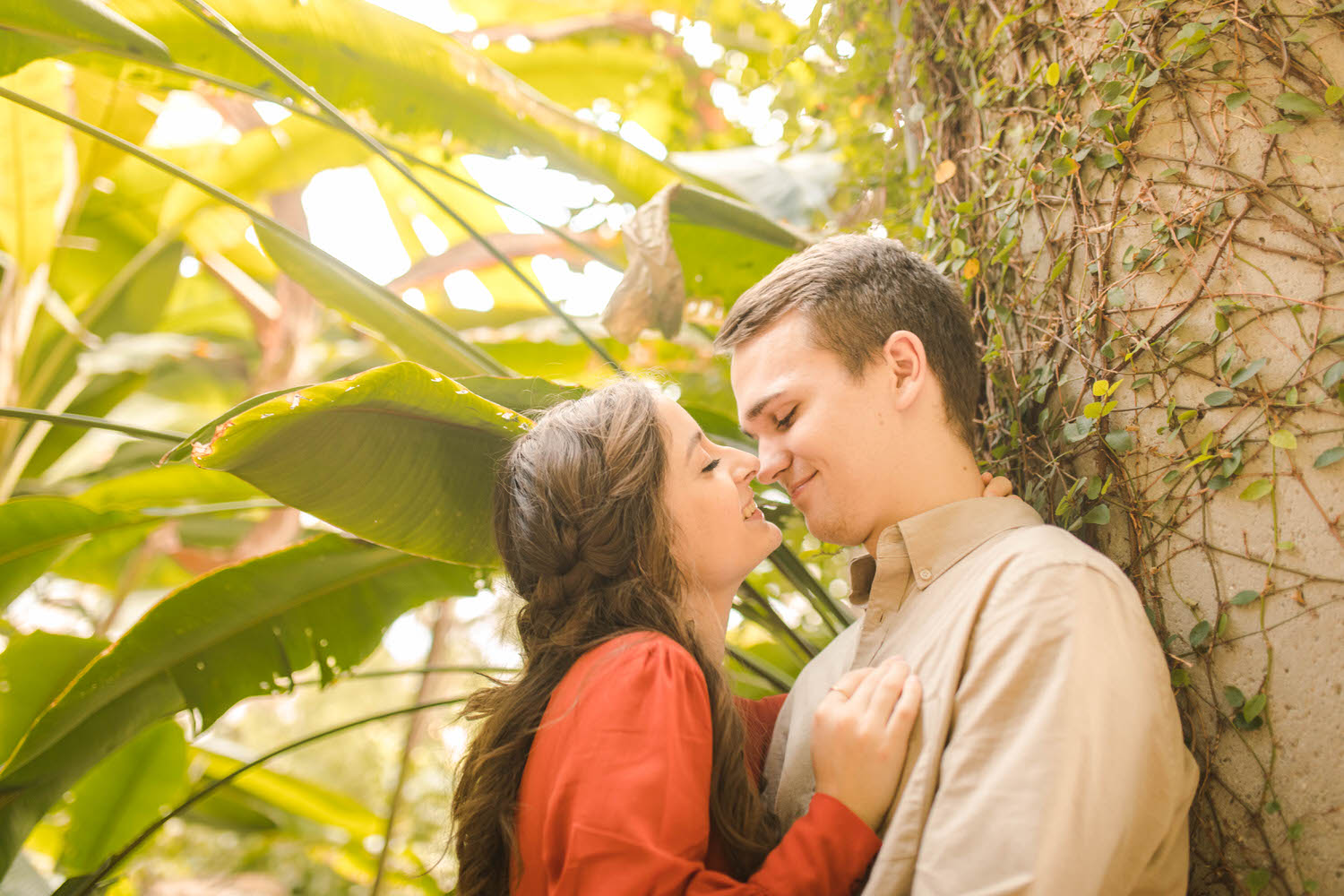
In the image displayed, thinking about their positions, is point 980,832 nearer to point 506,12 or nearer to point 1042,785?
Result: point 1042,785

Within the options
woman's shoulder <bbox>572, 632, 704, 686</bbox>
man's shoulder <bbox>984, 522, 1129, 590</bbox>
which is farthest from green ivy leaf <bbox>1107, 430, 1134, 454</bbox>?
woman's shoulder <bbox>572, 632, 704, 686</bbox>

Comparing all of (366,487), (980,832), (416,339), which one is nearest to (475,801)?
(366,487)

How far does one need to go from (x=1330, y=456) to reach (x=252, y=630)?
191cm

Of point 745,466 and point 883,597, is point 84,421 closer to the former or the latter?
point 745,466

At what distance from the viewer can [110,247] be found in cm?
372

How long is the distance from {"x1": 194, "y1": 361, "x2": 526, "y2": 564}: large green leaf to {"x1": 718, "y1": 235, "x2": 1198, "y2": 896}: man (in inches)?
19.6

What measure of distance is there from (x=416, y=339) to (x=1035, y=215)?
1157 mm

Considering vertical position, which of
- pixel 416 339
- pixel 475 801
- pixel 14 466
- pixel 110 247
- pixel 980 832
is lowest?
pixel 980 832

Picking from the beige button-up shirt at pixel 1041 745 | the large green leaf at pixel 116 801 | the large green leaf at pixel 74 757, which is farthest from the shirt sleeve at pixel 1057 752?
the large green leaf at pixel 116 801

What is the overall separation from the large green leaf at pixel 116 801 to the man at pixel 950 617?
1.91 meters

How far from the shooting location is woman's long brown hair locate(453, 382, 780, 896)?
4.58 feet

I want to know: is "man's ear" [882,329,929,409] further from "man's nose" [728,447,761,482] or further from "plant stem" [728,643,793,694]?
"plant stem" [728,643,793,694]

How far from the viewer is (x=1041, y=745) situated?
3.32ft

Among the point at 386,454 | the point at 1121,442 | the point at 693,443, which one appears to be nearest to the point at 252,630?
Result: the point at 386,454
